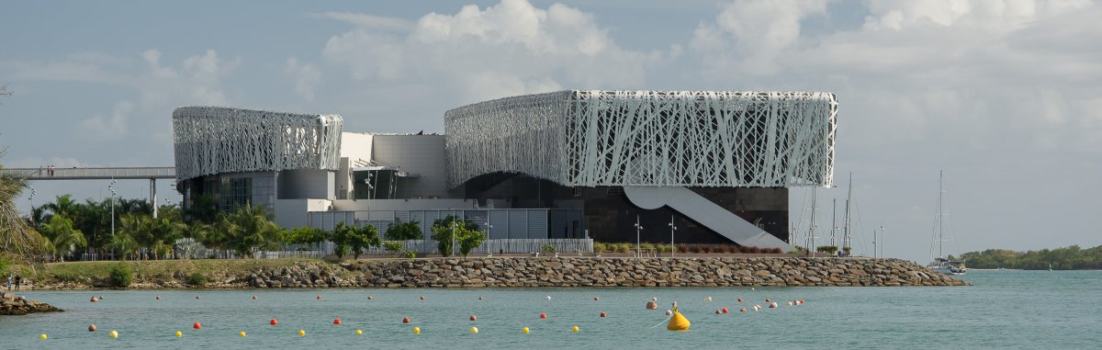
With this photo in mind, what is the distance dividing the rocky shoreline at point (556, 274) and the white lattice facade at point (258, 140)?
90.5 feet

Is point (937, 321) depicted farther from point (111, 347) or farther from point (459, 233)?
point (459, 233)

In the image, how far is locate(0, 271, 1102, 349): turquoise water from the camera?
6450 cm

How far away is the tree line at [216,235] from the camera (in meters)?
120

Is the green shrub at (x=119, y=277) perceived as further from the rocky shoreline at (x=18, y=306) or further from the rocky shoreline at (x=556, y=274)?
the rocky shoreline at (x=18, y=306)

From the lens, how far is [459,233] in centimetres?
12344

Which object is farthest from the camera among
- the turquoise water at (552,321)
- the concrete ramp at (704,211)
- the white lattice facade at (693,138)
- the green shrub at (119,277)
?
the concrete ramp at (704,211)

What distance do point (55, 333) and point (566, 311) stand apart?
25.3 m

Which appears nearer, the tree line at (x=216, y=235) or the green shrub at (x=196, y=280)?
the green shrub at (x=196, y=280)

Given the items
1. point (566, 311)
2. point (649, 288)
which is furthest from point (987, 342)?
point (649, 288)

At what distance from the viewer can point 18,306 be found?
74375mm

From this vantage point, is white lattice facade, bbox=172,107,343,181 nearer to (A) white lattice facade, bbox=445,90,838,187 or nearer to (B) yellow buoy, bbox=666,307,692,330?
(A) white lattice facade, bbox=445,90,838,187

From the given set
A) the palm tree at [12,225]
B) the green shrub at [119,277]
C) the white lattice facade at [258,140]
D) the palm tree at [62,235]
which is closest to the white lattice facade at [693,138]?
the white lattice facade at [258,140]

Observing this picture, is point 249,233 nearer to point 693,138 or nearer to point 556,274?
point 556,274

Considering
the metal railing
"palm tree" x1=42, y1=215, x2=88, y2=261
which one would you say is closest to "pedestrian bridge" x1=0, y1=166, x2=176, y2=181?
the metal railing
